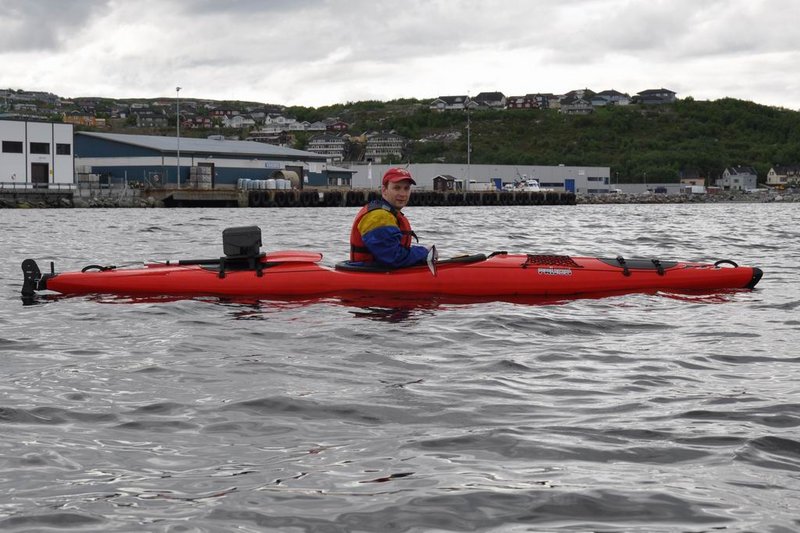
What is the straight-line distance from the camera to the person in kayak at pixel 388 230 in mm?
10773

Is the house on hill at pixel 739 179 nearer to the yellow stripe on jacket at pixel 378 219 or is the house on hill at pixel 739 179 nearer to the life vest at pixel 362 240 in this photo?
the life vest at pixel 362 240

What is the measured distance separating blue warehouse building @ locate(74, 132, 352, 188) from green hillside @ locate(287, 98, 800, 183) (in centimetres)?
8019

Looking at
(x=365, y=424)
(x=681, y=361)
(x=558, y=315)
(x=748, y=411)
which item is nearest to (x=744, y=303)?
(x=558, y=315)

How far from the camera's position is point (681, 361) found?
24.7ft

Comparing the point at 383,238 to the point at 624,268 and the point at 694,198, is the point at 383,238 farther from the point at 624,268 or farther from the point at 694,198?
the point at 694,198

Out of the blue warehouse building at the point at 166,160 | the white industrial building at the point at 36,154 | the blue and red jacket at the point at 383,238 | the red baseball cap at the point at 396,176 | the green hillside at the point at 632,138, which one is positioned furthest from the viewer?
the green hillside at the point at 632,138

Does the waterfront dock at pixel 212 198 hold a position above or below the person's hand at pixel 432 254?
above

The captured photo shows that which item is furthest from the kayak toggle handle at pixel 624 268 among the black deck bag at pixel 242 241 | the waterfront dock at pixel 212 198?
the waterfront dock at pixel 212 198

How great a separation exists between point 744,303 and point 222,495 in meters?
8.38

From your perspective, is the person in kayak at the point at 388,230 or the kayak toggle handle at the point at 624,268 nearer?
the person in kayak at the point at 388,230

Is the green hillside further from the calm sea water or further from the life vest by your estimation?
the calm sea water

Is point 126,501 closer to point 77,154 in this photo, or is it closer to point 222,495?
point 222,495

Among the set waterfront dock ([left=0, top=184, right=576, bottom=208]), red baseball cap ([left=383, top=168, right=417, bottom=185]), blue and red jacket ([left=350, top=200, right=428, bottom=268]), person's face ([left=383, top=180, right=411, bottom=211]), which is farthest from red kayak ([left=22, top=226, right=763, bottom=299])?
waterfront dock ([left=0, top=184, right=576, bottom=208])

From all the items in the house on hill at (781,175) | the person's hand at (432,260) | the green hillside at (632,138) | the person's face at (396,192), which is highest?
the green hillside at (632,138)
